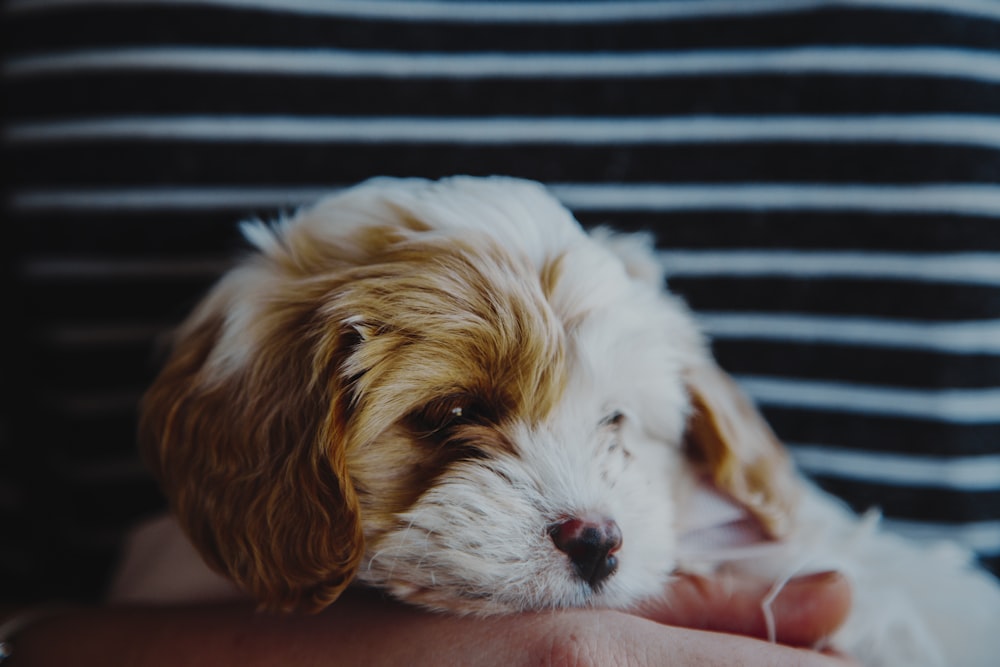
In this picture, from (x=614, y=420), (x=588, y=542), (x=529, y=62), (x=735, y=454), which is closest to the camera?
(x=588, y=542)

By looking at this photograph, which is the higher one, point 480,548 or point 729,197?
point 729,197

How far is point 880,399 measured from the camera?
1.89m

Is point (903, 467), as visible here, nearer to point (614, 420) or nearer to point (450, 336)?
point (614, 420)

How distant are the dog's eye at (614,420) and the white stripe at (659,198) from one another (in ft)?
2.25

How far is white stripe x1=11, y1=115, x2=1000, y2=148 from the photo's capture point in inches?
69.6

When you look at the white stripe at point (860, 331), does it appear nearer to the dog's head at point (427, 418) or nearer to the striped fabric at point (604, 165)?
the striped fabric at point (604, 165)

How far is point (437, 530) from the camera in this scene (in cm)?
117

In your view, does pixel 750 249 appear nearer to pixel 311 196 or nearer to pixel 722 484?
pixel 722 484

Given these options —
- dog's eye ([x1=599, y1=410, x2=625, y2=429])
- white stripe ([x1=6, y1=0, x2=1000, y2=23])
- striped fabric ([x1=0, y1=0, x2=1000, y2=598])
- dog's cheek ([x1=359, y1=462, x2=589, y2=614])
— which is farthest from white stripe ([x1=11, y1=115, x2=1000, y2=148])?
dog's cheek ([x1=359, y1=462, x2=589, y2=614])

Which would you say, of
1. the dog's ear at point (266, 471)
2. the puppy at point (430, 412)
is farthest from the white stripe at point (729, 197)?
the dog's ear at point (266, 471)

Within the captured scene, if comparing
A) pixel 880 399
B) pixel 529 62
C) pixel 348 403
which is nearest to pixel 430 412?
pixel 348 403

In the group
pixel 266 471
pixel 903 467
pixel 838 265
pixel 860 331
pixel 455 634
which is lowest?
pixel 455 634

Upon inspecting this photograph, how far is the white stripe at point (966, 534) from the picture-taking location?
1.88 meters

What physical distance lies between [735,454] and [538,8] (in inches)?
49.5
